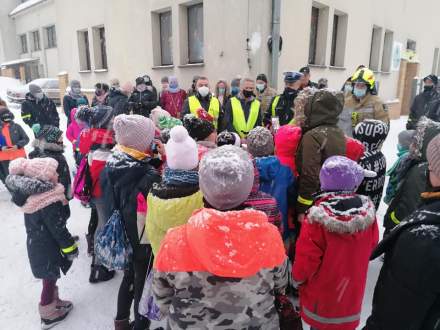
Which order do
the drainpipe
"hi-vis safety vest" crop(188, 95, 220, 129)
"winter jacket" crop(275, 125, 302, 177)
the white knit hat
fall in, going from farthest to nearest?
the drainpipe
"hi-vis safety vest" crop(188, 95, 220, 129)
"winter jacket" crop(275, 125, 302, 177)
the white knit hat

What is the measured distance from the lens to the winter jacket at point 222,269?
120 centimetres

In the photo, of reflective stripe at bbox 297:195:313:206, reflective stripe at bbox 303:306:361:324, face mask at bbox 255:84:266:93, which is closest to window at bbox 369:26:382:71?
face mask at bbox 255:84:266:93

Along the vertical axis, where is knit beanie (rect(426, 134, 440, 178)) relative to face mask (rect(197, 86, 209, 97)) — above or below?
below

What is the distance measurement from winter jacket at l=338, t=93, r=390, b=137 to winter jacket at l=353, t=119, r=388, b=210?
105 cm

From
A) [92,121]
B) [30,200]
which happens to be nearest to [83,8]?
[92,121]

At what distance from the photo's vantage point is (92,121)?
308 centimetres

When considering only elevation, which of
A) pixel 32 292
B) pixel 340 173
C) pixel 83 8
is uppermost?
pixel 83 8

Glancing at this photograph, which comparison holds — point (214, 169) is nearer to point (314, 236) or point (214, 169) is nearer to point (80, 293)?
point (314, 236)

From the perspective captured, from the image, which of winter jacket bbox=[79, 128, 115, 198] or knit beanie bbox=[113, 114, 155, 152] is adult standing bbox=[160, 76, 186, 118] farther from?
knit beanie bbox=[113, 114, 155, 152]

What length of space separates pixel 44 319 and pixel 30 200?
0.96 meters

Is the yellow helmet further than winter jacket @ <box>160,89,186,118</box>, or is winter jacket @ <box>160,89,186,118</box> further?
winter jacket @ <box>160,89,186,118</box>

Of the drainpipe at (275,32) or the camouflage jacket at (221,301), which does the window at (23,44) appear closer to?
the drainpipe at (275,32)

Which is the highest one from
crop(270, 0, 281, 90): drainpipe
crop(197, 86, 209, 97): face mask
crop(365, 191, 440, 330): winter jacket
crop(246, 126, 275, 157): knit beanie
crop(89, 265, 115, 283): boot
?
crop(270, 0, 281, 90): drainpipe

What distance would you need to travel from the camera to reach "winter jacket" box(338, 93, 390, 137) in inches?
150
